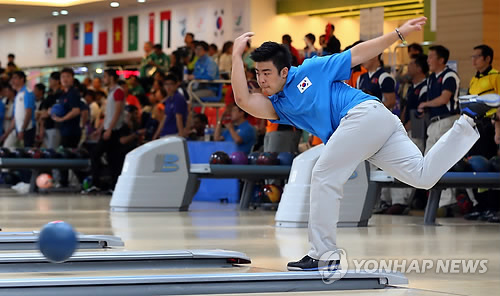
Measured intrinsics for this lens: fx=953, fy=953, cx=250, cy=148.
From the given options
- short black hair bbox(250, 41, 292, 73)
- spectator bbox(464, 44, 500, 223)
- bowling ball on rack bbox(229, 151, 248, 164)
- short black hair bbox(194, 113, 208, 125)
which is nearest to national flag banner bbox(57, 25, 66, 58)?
short black hair bbox(194, 113, 208, 125)

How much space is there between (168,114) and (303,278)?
8.71 metres

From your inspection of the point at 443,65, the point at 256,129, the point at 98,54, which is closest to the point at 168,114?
the point at 256,129

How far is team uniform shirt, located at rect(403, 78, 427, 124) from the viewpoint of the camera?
9758mm

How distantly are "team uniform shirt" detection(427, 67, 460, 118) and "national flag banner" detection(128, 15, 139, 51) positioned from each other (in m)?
13.6

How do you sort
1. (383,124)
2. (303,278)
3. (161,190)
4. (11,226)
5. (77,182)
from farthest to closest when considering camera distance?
(77,182), (161,190), (11,226), (383,124), (303,278)

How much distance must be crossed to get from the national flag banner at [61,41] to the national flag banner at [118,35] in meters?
2.14

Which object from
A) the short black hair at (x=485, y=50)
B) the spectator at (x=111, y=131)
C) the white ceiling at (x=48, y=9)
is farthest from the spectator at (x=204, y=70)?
the white ceiling at (x=48, y=9)

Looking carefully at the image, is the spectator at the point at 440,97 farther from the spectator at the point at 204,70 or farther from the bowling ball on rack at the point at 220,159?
the spectator at the point at 204,70

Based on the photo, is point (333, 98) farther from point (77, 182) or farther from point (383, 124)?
point (77, 182)

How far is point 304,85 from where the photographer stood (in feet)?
14.7

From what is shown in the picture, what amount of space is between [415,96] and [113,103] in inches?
188

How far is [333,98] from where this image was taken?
452 cm

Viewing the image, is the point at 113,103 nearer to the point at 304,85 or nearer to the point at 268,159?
the point at 268,159
